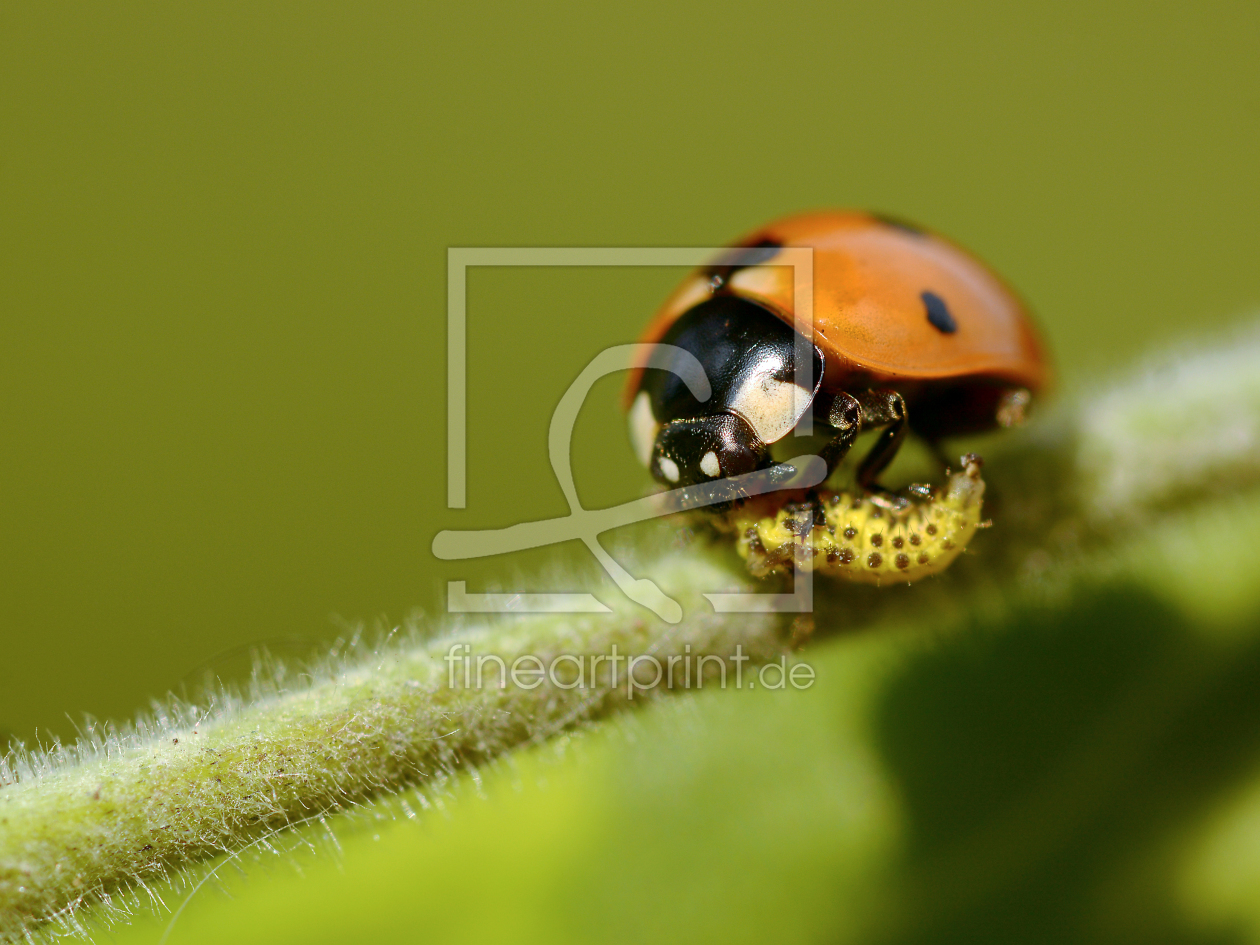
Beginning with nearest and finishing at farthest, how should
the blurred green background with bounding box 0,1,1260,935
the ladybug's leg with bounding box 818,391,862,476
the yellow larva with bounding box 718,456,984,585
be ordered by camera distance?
the yellow larva with bounding box 718,456,984,585
the ladybug's leg with bounding box 818,391,862,476
the blurred green background with bounding box 0,1,1260,935

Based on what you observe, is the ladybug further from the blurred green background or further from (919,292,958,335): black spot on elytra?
the blurred green background

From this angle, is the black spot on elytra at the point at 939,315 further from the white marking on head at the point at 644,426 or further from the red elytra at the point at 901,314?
the white marking on head at the point at 644,426

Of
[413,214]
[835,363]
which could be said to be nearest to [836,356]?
[835,363]

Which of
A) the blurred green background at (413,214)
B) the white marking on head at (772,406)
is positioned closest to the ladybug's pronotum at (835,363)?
the white marking on head at (772,406)

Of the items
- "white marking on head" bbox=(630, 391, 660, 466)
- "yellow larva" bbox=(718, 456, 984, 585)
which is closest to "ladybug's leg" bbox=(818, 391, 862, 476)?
"yellow larva" bbox=(718, 456, 984, 585)

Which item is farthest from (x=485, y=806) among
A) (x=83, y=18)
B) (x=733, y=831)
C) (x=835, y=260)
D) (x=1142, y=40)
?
(x=1142, y=40)

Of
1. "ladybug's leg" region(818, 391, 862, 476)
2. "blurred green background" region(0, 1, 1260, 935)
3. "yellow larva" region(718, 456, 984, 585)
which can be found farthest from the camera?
"blurred green background" region(0, 1, 1260, 935)

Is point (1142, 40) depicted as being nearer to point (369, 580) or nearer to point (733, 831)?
point (369, 580)
